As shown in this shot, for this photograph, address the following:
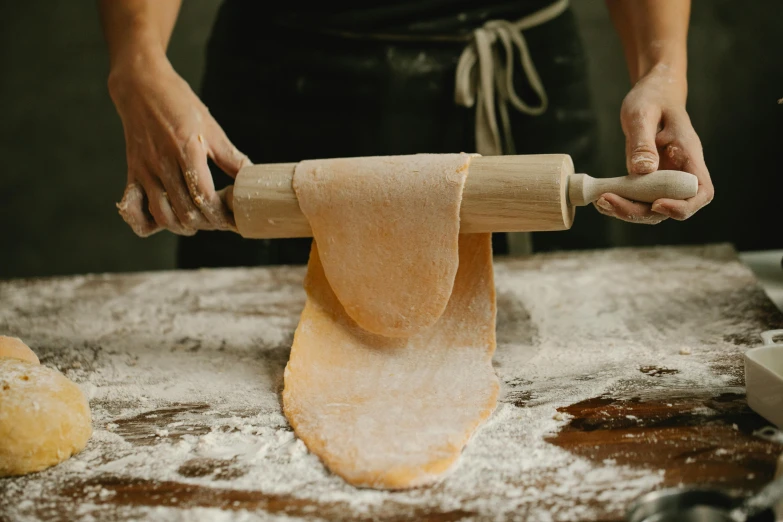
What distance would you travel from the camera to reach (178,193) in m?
1.31

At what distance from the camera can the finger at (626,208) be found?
3.67ft

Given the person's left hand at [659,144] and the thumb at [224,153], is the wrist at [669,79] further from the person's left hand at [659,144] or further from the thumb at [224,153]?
the thumb at [224,153]

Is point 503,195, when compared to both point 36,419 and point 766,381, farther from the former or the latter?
point 36,419

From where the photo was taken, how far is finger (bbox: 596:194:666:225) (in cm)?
112

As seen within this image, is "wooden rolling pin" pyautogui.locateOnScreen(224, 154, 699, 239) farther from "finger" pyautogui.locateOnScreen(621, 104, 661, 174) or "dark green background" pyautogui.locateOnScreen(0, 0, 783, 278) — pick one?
"dark green background" pyautogui.locateOnScreen(0, 0, 783, 278)

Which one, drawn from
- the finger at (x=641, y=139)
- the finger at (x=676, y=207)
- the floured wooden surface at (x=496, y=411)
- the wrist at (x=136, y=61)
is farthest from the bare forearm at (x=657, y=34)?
the wrist at (x=136, y=61)

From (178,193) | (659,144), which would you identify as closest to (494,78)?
(659,144)

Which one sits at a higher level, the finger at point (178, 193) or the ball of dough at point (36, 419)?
the finger at point (178, 193)

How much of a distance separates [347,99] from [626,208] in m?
0.91

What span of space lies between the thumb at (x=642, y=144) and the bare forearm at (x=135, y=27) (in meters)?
0.86

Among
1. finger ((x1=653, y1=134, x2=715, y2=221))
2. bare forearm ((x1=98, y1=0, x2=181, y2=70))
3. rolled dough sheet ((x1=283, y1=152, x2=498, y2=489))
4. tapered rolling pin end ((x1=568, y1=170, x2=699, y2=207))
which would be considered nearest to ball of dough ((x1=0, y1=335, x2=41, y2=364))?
rolled dough sheet ((x1=283, y1=152, x2=498, y2=489))

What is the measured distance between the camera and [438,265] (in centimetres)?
119

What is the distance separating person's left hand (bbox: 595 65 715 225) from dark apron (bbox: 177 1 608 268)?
0.59 meters

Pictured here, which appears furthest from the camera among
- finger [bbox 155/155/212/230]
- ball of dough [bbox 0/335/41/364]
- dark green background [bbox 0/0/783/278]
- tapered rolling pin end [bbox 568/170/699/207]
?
dark green background [bbox 0/0/783/278]
